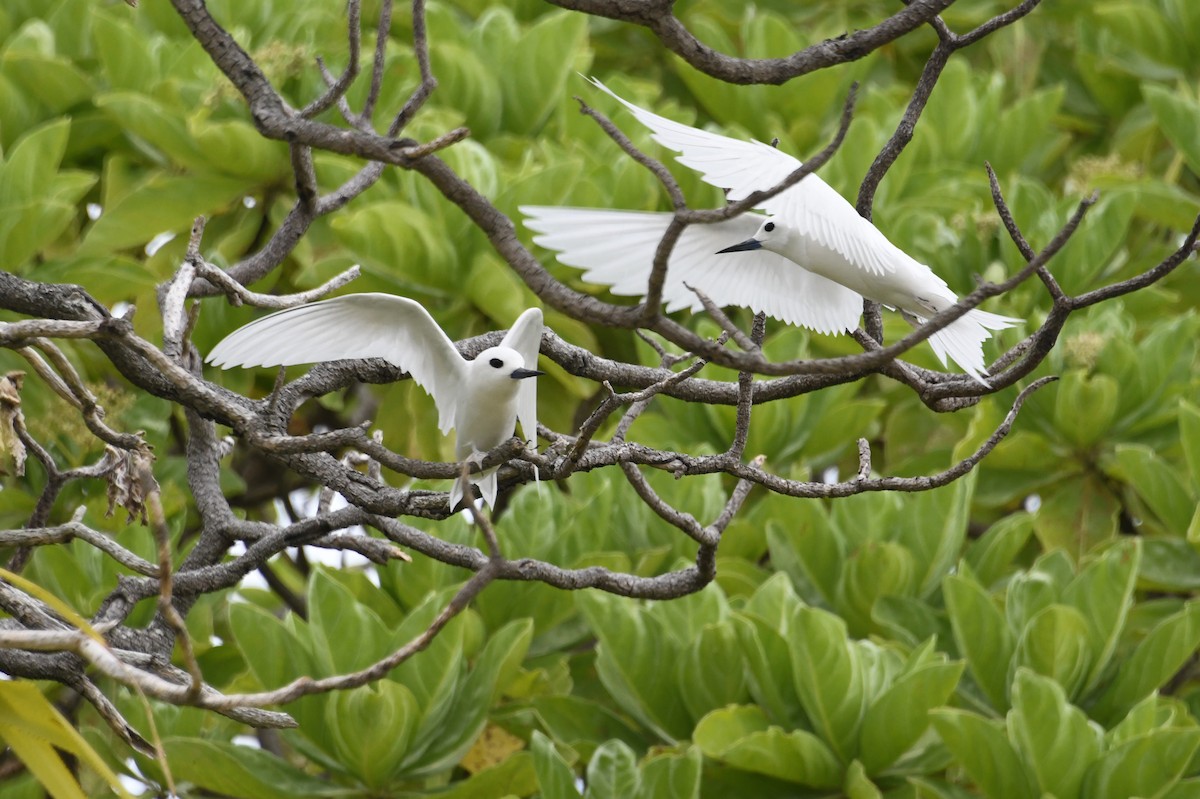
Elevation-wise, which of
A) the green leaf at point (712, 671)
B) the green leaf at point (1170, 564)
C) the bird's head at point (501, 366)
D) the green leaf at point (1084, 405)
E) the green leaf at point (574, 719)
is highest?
the green leaf at point (1084, 405)

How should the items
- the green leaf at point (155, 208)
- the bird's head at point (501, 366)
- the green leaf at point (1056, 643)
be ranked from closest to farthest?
the bird's head at point (501, 366) < the green leaf at point (1056, 643) < the green leaf at point (155, 208)

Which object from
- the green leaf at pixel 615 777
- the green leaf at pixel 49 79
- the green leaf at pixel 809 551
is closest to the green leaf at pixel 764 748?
the green leaf at pixel 615 777

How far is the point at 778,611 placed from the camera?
2.51 m

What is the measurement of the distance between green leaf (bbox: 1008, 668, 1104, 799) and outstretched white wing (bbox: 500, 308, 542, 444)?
868mm

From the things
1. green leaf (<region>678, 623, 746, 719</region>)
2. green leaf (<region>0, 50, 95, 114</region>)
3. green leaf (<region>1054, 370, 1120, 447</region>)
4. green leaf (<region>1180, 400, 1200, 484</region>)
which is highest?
green leaf (<region>0, 50, 95, 114</region>)

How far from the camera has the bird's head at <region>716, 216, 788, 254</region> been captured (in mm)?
1628

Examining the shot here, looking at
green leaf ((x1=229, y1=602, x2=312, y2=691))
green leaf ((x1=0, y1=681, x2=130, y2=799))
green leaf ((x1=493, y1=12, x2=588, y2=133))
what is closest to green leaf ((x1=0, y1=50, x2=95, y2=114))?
green leaf ((x1=493, y1=12, x2=588, y2=133))

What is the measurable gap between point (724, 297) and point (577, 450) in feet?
1.29

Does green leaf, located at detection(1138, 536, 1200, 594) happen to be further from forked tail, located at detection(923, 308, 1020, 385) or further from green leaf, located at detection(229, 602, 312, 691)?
green leaf, located at detection(229, 602, 312, 691)

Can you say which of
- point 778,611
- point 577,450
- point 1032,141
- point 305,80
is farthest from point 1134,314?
point 577,450

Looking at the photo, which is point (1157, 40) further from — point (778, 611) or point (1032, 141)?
point (778, 611)

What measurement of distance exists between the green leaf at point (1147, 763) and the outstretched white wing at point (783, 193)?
1.01 meters

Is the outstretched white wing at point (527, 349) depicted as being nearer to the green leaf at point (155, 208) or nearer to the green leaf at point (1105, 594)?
the green leaf at point (1105, 594)

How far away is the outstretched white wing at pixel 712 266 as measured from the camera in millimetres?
1458
